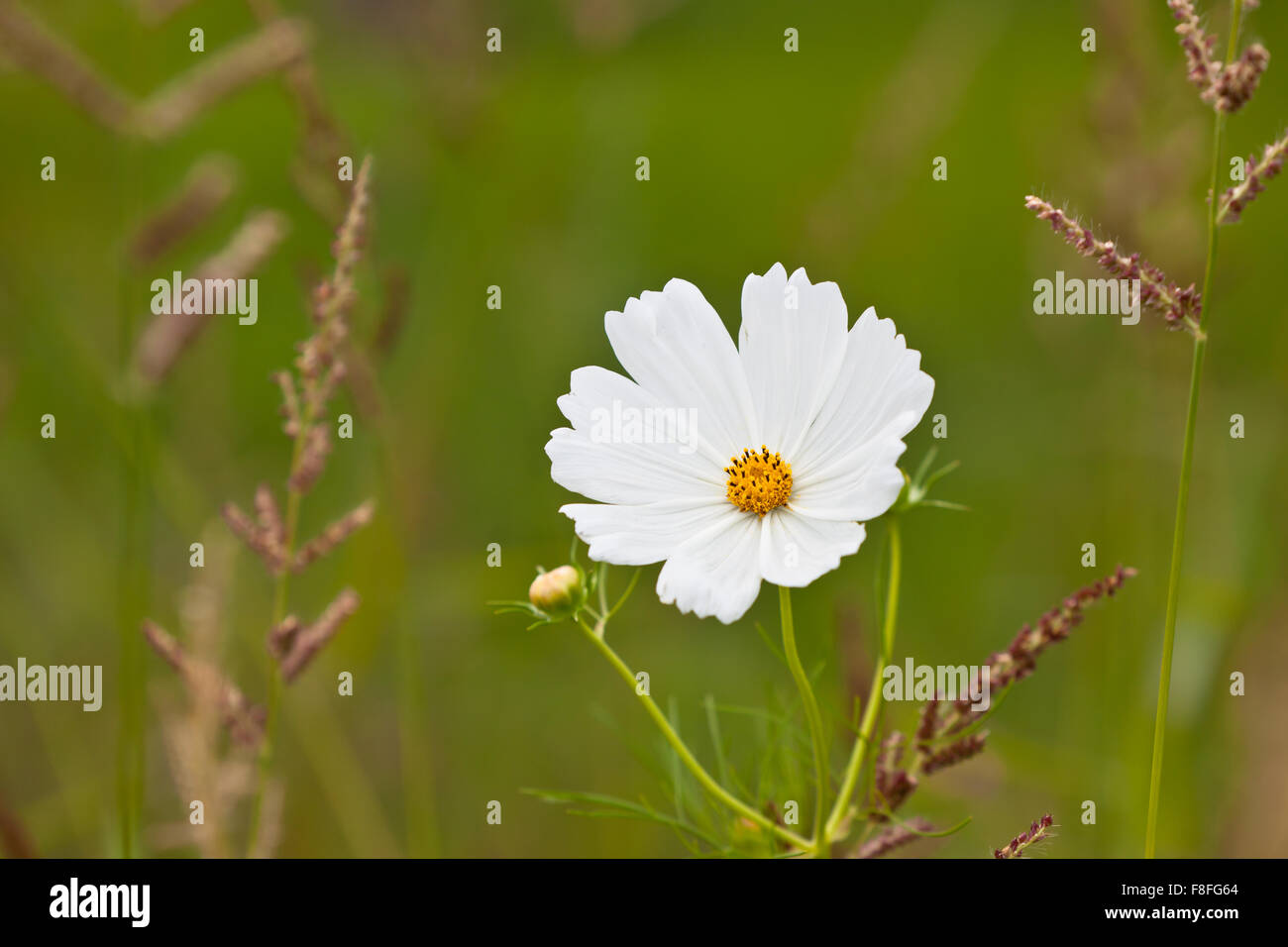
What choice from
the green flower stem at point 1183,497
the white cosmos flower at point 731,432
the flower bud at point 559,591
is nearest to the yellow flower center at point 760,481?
the white cosmos flower at point 731,432

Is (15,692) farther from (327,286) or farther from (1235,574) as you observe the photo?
(1235,574)

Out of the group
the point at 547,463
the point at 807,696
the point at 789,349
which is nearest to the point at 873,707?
the point at 807,696

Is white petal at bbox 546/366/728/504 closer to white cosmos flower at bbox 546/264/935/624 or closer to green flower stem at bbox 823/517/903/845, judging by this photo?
white cosmos flower at bbox 546/264/935/624

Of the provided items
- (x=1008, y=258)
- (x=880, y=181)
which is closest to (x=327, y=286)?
(x=880, y=181)

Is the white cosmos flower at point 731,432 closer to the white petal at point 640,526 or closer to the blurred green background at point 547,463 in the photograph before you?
the white petal at point 640,526

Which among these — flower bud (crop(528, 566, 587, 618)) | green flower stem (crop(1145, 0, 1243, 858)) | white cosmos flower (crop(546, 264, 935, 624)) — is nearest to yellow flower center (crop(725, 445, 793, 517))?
white cosmos flower (crop(546, 264, 935, 624))

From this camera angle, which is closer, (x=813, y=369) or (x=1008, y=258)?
(x=813, y=369)

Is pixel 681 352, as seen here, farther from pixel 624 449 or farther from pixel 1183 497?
pixel 1183 497
